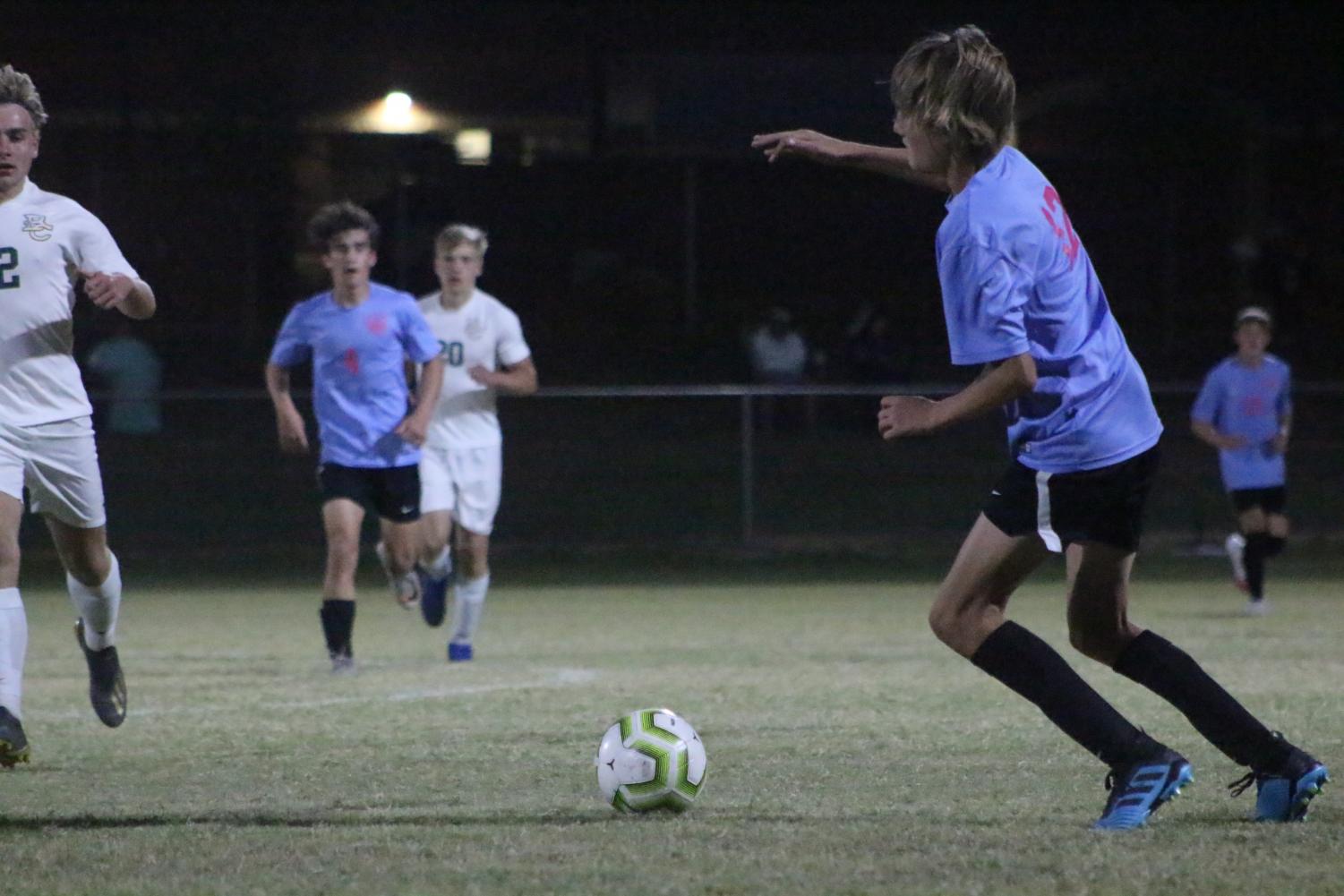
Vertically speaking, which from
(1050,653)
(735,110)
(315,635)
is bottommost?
(315,635)

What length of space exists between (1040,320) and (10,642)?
3292 mm

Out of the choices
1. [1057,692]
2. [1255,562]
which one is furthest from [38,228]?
[1255,562]

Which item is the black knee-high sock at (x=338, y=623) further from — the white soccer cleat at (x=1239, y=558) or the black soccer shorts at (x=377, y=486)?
the white soccer cleat at (x=1239, y=558)

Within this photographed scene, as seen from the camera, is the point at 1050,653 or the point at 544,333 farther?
the point at 544,333

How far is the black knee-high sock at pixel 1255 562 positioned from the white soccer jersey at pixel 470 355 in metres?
4.85

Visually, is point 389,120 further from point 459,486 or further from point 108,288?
point 108,288

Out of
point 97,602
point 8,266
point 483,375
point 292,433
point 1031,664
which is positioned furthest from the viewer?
point 483,375

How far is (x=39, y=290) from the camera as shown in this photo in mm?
6691

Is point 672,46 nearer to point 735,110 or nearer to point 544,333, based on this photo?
point 735,110

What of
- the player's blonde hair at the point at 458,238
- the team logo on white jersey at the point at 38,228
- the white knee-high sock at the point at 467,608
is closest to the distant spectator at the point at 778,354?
the player's blonde hair at the point at 458,238

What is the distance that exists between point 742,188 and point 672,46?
273 cm

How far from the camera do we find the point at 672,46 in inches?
1214

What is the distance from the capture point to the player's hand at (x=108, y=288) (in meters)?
6.44

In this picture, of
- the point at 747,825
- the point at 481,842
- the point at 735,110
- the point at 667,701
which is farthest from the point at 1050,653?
the point at 735,110
